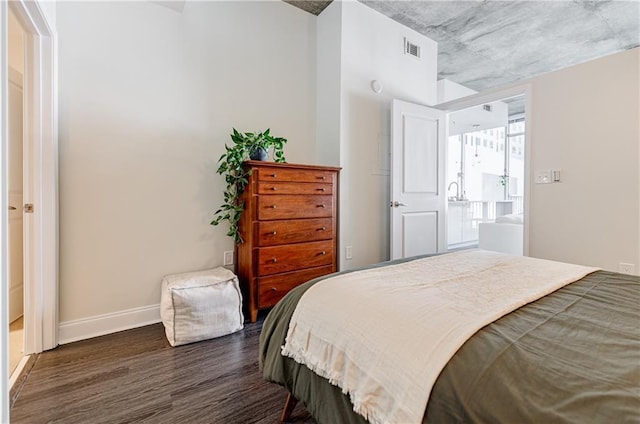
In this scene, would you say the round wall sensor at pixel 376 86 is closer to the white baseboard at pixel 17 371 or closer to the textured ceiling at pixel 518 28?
the textured ceiling at pixel 518 28

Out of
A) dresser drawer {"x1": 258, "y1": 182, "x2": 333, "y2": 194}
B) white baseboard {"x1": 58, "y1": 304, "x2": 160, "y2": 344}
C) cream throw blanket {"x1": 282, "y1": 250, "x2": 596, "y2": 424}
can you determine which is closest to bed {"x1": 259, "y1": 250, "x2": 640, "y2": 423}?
cream throw blanket {"x1": 282, "y1": 250, "x2": 596, "y2": 424}

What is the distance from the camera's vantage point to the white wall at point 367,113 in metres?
3.07

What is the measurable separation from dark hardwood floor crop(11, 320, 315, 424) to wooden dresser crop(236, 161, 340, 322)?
1.69 ft

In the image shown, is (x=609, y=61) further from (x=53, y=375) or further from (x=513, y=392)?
(x=53, y=375)

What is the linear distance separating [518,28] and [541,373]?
13.2 ft

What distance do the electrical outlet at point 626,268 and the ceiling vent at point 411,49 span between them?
9.58 feet

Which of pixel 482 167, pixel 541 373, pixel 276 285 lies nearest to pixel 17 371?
pixel 276 285

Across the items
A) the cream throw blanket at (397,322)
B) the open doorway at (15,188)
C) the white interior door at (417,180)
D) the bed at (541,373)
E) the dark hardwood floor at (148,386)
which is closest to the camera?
the bed at (541,373)

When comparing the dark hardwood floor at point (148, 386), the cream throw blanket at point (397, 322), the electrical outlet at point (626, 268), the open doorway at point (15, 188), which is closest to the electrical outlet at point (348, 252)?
the dark hardwood floor at point (148, 386)

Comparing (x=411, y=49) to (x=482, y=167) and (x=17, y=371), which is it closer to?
(x=482, y=167)

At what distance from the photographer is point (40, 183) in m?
1.89

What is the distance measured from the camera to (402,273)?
134 centimetres

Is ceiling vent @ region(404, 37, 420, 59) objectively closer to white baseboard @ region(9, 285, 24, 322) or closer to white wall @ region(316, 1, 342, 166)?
white wall @ region(316, 1, 342, 166)

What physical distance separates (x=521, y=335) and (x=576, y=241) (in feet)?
8.58
